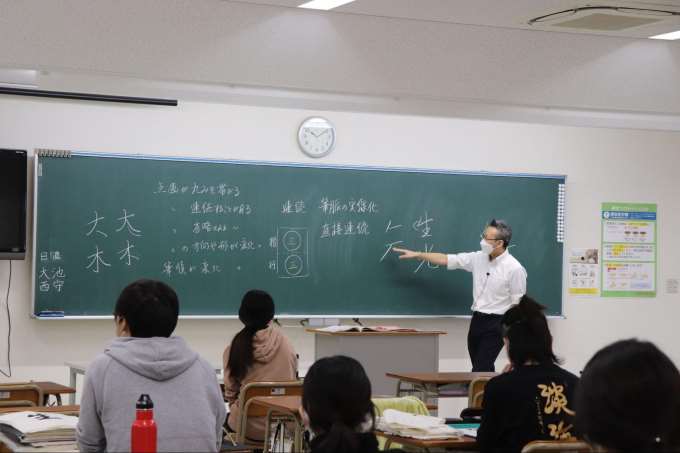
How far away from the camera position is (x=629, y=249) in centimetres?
859

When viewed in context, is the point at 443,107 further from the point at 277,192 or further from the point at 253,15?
the point at 277,192

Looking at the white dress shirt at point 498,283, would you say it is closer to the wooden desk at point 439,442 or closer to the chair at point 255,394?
the chair at point 255,394

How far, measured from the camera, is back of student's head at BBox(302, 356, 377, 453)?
242 cm

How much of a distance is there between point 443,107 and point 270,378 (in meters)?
2.07

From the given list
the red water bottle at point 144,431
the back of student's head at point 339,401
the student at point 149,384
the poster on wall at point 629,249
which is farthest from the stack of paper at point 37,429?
the poster on wall at point 629,249

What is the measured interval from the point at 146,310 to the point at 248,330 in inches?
87.3

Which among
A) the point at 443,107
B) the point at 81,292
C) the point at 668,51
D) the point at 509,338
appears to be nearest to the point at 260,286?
the point at 81,292

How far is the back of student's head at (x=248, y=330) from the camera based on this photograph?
5.11 m

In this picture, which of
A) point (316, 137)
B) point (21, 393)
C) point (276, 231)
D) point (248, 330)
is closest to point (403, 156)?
point (316, 137)

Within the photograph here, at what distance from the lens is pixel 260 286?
747 centimetres

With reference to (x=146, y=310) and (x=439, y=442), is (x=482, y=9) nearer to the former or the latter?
(x=439, y=442)

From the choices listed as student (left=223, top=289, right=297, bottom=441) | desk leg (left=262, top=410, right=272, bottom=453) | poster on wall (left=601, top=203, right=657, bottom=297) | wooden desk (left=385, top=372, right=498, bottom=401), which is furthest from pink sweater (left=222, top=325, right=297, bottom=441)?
poster on wall (left=601, top=203, right=657, bottom=297)

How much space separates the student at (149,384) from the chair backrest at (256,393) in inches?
69.0

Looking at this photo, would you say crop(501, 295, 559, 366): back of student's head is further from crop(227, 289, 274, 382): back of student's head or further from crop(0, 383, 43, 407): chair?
crop(0, 383, 43, 407): chair
